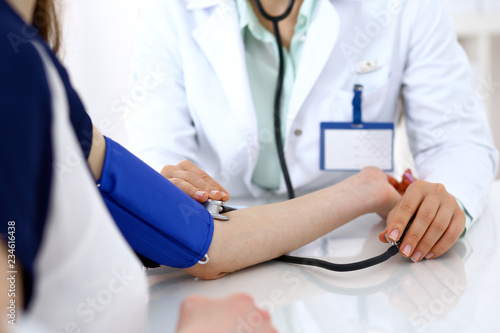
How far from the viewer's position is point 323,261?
0.70 m

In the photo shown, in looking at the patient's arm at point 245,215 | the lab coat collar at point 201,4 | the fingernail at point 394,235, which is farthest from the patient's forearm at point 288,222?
the lab coat collar at point 201,4

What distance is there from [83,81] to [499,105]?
2155 millimetres

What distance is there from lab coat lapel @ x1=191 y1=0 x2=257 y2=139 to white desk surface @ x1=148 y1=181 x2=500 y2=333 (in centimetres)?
40

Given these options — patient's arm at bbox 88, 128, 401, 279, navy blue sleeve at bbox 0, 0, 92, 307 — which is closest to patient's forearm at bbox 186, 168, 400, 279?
patient's arm at bbox 88, 128, 401, 279

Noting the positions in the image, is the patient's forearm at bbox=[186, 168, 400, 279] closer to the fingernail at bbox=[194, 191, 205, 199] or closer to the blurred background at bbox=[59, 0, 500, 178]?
the fingernail at bbox=[194, 191, 205, 199]

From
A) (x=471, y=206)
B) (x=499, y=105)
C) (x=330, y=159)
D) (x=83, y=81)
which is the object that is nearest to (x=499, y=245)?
(x=471, y=206)

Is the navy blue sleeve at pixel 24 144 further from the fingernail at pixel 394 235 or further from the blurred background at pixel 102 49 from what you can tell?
the blurred background at pixel 102 49

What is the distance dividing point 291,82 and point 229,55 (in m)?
0.15

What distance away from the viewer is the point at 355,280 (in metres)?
0.67

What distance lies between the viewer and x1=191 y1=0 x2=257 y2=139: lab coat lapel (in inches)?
43.7

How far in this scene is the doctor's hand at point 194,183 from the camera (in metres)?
0.75

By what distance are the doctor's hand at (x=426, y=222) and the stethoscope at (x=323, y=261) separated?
0.6 inches

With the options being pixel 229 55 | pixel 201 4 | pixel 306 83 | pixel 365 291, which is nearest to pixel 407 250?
pixel 365 291

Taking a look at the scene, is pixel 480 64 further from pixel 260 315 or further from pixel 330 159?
pixel 260 315
